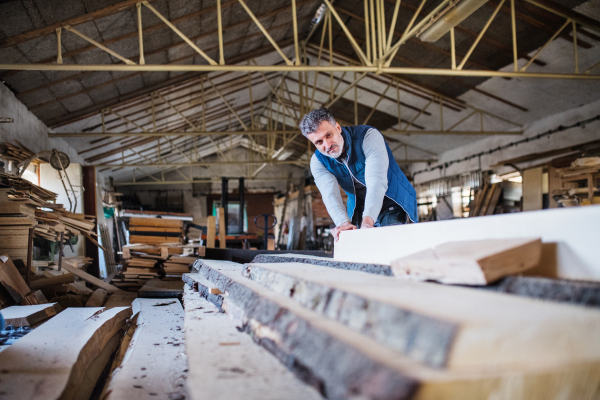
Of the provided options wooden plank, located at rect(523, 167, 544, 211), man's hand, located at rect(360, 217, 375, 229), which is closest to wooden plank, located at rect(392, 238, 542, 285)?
man's hand, located at rect(360, 217, 375, 229)

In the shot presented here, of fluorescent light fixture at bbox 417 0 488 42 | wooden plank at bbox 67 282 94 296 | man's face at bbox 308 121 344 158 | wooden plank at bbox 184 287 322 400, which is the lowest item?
wooden plank at bbox 67 282 94 296

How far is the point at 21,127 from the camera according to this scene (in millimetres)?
7395

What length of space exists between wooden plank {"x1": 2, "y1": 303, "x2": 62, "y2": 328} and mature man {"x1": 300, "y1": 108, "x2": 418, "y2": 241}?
7.04ft

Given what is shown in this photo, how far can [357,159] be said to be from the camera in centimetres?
276

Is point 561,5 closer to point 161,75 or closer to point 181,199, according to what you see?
point 161,75

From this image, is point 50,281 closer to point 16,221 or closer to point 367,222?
point 16,221

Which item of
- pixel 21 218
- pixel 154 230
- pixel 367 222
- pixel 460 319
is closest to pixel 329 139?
pixel 367 222

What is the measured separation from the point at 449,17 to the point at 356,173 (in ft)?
11.2

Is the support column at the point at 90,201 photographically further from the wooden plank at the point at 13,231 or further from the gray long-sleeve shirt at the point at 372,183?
the gray long-sleeve shirt at the point at 372,183

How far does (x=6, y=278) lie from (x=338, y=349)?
3851 mm

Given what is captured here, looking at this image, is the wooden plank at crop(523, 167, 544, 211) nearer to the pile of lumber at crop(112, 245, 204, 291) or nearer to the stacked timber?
the pile of lumber at crop(112, 245, 204, 291)

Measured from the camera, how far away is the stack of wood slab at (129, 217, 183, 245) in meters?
7.94

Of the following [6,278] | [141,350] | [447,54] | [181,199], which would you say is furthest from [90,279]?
[181,199]

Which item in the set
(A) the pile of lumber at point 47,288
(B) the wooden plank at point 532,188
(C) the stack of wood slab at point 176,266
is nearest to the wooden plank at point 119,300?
(A) the pile of lumber at point 47,288
